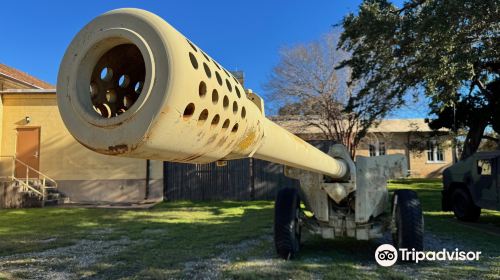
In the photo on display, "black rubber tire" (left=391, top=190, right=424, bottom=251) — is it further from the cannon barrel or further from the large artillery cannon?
the cannon barrel

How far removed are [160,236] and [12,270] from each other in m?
3.21

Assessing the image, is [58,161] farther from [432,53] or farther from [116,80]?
[116,80]

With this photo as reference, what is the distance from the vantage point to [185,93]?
3.95 ft

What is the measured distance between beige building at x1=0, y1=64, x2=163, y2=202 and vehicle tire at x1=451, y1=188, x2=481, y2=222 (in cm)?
1079

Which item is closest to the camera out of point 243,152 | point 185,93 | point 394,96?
point 185,93

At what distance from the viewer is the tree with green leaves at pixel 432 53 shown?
1056cm

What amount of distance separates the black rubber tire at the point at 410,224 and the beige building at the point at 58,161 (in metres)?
12.7

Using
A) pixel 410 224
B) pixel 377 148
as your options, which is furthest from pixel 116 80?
pixel 377 148

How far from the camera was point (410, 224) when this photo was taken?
5.91 meters

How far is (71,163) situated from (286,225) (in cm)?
1352

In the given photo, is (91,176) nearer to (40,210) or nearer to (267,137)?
(40,210)

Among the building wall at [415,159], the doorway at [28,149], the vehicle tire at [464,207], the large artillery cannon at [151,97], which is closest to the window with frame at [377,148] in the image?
the building wall at [415,159]

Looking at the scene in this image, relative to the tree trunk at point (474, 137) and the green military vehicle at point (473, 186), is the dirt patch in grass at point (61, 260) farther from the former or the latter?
the tree trunk at point (474, 137)

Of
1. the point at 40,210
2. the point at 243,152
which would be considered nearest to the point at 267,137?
the point at 243,152
